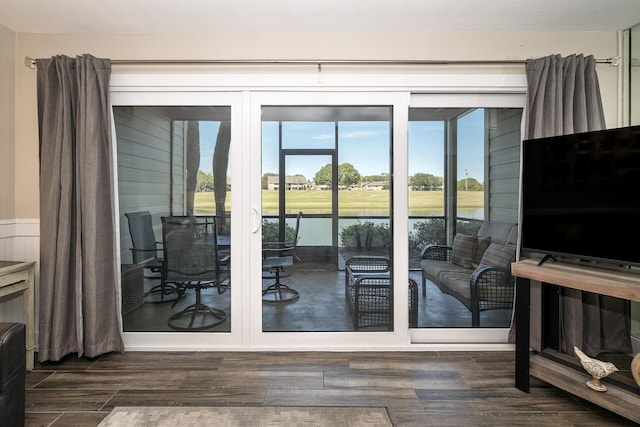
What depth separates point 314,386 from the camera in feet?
7.71

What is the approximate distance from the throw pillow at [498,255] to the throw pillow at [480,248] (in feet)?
0.08

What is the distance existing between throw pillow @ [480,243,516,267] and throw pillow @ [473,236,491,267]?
24 mm

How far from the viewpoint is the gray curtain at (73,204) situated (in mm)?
2635

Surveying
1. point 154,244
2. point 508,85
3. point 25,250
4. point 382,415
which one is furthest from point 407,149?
point 25,250

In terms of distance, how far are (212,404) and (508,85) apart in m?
2.99

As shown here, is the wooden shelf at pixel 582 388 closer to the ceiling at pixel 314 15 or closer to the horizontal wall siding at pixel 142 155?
the ceiling at pixel 314 15

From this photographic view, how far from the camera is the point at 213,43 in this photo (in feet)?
9.31

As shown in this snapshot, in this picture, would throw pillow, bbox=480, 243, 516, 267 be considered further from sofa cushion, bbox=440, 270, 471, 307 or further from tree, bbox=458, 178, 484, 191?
tree, bbox=458, 178, 484, 191

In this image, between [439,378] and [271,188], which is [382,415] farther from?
[271,188]

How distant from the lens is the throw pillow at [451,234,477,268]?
2955mm

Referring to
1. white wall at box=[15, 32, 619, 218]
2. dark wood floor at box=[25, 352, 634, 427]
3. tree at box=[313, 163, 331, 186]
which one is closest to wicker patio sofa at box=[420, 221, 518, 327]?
dark wood floor at box=[25, 352, 634, 427]

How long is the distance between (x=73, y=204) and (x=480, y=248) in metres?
3.11

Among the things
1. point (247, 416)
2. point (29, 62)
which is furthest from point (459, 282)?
point (29, 62)

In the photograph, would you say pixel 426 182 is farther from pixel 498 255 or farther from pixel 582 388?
pixel 582 388
